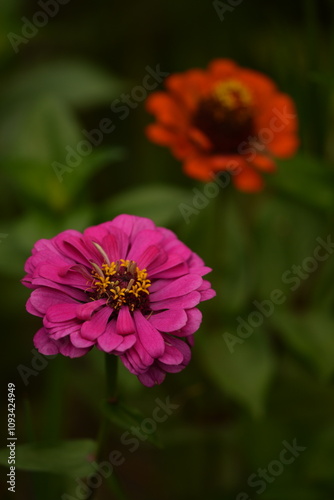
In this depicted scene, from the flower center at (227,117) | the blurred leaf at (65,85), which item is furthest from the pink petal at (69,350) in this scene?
the blurred leaf at (65,85)

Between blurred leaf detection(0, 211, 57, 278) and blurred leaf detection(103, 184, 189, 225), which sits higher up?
blurred leaf detection(103, 184, 189, 225)

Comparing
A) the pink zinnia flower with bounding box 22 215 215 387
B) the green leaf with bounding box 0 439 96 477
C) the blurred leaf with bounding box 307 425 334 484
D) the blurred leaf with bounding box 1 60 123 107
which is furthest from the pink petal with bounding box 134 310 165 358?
the blurred leaf with bounding box 1 60 123 107

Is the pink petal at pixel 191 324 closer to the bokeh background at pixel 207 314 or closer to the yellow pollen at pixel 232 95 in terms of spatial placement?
the bokeh background at pixel 207 314

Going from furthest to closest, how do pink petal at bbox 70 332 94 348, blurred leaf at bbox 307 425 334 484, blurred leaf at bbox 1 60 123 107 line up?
1. blurred leaf at bbox 1 60 123 107
2. blurred leaf at bbox 307 425 334 484
3. pink petal at bbox 70 332 94 348

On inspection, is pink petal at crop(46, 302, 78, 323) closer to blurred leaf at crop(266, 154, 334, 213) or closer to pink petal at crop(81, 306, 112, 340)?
pink petal at crop(81, 306, 112, 340)

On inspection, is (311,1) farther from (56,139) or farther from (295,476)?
(295,476)

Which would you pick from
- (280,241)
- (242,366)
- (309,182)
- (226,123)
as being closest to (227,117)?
(226,123)

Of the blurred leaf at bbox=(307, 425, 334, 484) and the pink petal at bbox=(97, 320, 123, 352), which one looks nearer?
the pink petal at bbox=(97, 320, 123, 352)

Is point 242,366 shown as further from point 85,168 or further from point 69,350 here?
point 69,350
